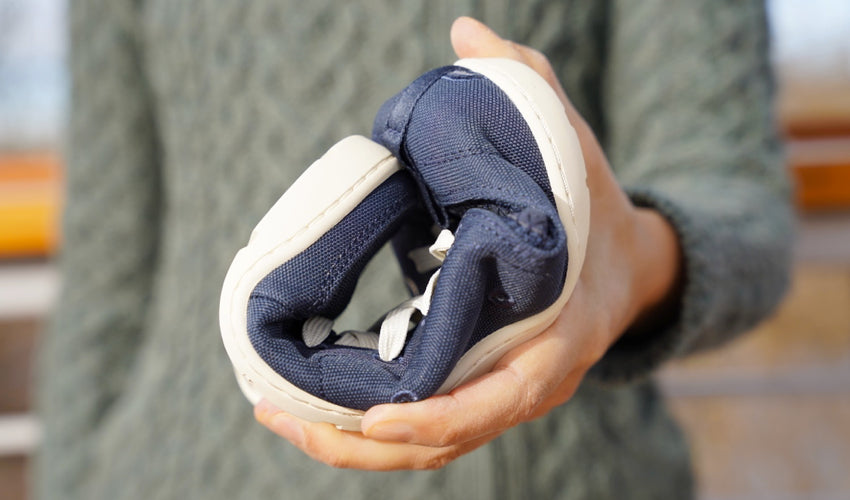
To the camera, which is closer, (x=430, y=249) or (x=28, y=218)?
(x=430, y=249)

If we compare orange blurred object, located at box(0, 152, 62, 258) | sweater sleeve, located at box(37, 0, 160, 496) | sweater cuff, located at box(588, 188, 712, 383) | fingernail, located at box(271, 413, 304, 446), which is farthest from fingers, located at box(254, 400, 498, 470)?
orange blurred object, located at box(0, 152, 62, 258)

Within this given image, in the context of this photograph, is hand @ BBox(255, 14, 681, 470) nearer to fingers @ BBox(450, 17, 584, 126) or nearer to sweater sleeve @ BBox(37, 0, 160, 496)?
fingers @ BBox(450, 17, 584, 126)

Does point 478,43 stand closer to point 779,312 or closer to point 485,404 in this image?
point 485,404

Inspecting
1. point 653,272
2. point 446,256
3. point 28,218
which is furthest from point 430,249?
point 28,218

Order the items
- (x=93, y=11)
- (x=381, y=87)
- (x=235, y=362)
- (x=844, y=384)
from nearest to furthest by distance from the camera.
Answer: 1. (x=235, y=362)
2. (x=381, y=87)
3. (x=93, y=11)
4. (x=844, y=384)

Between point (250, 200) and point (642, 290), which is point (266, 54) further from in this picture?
point (642, 290)

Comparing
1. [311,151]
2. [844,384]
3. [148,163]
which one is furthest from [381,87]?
[844,384]

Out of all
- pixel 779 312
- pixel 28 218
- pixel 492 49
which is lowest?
pixel 779 312
